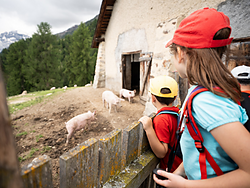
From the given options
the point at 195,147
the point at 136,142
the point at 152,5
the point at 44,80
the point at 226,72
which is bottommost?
the point at 44,80

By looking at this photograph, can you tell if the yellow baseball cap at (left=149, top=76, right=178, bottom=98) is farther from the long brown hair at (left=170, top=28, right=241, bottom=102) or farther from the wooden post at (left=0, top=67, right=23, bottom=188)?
the wooden post at (left=0, top=67, right=23, bottom=188)

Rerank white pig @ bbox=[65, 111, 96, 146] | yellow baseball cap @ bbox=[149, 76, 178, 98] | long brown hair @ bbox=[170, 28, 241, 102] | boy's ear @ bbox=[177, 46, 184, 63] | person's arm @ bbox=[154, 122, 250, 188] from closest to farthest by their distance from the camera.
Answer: person's arm @ bbox=[154, 122, 250, 188]
long brown hair @ bbox=[170, 28, 241, 102]
boy's ear @ bbox=[177, 46, 184, 63]
yellow baseball cap @ bbox=[149, 76, 178, 98]
white pig @ bbox=[65, 111, 96, 146]

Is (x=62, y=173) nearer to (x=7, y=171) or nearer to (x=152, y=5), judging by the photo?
(x=7, y=171)

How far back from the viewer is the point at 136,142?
131cm

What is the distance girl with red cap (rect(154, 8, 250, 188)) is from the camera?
63 cm

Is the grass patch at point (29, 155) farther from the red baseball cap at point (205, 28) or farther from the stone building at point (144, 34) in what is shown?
the red baseball cap at point (205, 28)

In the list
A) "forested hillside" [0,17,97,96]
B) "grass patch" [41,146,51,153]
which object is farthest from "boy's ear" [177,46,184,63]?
"forested hillside" [0,17,97,96]

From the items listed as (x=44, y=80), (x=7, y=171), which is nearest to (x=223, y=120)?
(x=7, y=171)

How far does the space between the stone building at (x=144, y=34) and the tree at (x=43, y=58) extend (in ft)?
45.2

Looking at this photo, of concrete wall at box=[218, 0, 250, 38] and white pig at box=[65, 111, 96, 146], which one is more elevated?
concrete wall at box=[218, 0, 250, 38]

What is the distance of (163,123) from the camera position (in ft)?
4.21

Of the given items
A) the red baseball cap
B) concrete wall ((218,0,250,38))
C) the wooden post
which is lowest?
the wooden post

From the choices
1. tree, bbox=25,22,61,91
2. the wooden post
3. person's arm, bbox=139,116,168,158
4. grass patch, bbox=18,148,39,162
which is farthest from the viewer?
tree, bbox=25,22,61,91

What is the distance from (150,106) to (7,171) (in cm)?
425
